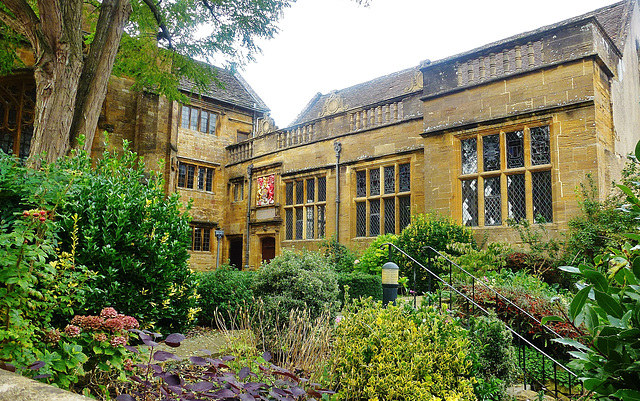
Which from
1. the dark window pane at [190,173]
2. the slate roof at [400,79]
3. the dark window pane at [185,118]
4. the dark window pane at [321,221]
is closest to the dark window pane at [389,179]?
the dark window pane at [321,221]

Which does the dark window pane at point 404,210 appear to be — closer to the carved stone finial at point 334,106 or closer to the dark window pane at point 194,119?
the carved stone finial at point 334,106

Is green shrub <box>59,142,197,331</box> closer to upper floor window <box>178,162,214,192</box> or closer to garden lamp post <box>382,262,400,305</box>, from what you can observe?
garden lamp post <box>382,262,400,305</box>

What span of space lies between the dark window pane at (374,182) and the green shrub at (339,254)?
2.00 metres

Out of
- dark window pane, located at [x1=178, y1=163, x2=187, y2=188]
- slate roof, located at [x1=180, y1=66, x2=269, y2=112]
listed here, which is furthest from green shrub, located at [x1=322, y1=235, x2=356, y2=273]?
slate roof, located at [x1=180, y1=66, x2=269, y2=112]

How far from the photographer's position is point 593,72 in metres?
9.63

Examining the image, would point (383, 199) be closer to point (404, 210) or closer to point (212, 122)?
point (404, 210)

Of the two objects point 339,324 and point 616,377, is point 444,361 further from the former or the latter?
point 616,377

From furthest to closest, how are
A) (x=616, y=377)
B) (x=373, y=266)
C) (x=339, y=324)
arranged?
(x=373, y=266)
(x=339, y=324)
(x=616, y=377)

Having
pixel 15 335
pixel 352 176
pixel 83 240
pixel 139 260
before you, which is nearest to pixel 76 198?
pixel 83 240

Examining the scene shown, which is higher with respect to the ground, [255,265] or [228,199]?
[228,199]

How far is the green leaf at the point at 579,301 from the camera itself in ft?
5.14

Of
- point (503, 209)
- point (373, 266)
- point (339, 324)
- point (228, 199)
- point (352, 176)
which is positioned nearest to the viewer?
point (339, 324)

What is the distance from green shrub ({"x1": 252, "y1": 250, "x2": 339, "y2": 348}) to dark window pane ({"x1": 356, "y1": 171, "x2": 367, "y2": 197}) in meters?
8.45

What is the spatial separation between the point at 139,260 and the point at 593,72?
31.9 ft
